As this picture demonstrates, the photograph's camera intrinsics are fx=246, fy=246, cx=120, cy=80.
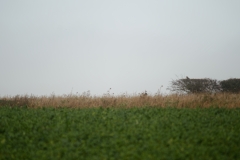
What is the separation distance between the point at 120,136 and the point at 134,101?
710 centimetres

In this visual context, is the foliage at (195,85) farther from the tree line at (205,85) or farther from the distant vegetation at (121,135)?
the distant vegetation at (121,135)

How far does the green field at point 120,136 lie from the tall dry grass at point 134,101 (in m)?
3.11

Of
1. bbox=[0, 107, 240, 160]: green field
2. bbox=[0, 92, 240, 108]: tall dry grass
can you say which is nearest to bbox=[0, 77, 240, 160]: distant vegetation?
bbox=[0, 107, 240, 160]: green field

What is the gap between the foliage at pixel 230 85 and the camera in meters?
22.9

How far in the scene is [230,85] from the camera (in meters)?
22.9

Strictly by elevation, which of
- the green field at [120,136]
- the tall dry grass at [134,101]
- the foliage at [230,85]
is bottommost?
the green field at [120,136]

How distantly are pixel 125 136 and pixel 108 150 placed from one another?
1.07 metres

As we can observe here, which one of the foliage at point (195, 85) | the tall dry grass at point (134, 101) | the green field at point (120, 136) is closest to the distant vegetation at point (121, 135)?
the green field at point (120, 136)

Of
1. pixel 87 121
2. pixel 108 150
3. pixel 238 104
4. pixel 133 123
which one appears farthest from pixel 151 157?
pixel 238 104

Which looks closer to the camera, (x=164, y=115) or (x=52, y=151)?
(x=52, y=151)

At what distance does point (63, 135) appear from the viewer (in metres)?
7.69

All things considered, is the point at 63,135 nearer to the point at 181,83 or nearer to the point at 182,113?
the point at 182,113

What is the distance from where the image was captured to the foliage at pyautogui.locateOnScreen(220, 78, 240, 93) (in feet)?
75.0

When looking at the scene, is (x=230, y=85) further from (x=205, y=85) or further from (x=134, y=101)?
(x=134, y=101)
